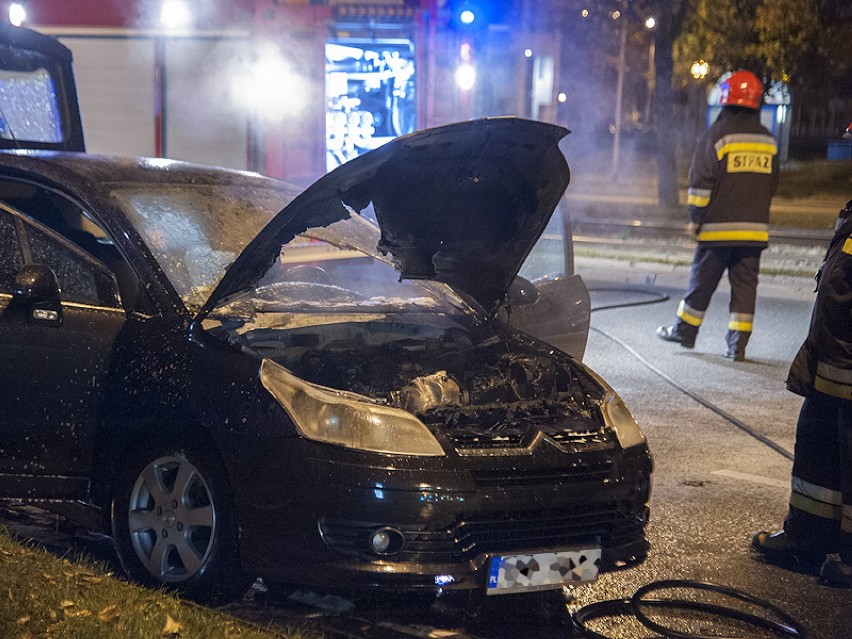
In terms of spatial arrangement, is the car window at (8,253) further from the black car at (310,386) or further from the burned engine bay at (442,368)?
the burned engine bay at (442,368)

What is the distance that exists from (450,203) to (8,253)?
5.84 feet

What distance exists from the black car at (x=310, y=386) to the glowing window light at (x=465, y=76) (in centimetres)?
844

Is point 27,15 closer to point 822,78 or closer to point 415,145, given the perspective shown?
point 415,145

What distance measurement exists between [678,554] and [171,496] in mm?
2085

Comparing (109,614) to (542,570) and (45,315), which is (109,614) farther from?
(542,570)

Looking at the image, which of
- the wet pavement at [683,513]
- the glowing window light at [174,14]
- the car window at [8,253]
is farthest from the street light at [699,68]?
the car window at [8,253]

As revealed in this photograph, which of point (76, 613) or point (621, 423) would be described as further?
point (621, 423)

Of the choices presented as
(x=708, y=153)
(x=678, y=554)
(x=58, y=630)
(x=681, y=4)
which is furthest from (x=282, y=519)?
(x=681, y=4)

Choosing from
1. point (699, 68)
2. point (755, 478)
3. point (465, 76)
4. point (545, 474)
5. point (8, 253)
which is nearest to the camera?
point (545, 474)

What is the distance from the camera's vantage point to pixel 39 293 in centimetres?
428

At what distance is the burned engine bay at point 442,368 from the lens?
160 inches

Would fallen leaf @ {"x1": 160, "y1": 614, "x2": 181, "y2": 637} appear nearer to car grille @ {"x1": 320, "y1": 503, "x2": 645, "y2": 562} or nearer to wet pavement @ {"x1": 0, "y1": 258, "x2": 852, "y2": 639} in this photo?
wet pavement @ {"x1": 0, "y1": 258, "x2": 852, "y2": 639}

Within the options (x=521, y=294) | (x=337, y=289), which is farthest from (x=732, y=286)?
(x=337, y=289)

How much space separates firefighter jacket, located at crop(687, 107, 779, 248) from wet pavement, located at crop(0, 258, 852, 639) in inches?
38.9
